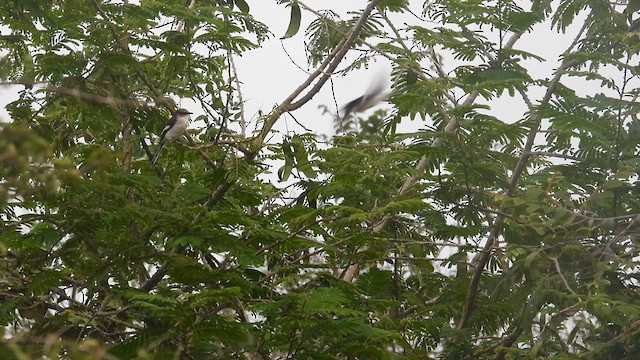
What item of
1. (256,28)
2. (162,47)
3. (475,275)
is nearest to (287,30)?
(256,28)

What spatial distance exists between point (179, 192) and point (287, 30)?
1314 mm

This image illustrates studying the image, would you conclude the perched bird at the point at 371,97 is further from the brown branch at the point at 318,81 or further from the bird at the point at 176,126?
the bird at the point at 176,126

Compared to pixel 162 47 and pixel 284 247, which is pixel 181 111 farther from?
pixel 284 247

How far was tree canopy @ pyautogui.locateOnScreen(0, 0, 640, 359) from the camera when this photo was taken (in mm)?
4359

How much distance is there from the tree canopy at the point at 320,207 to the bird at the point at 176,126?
96 mm

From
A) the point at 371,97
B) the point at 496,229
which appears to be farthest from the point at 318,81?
the point at 496,229

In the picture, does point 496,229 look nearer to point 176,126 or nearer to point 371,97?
point 371,97

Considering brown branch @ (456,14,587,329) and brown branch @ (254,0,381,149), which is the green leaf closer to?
brown branch @ (254,0,381,149)

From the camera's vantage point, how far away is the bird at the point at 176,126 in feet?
16.7

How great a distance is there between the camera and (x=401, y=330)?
5266mm

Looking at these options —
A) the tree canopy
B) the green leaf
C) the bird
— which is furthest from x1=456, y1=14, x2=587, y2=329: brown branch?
the bird

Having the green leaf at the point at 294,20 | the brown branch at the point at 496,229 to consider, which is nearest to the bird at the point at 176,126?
the green leaf at the point at 294,20

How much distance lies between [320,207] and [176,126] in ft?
2.89

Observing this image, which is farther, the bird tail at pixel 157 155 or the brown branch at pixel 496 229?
the brown branch at pixel 496 229
